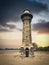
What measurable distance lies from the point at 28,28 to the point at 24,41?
2.12ft

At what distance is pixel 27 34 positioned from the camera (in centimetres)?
800

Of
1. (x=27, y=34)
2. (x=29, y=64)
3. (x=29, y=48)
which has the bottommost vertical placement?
(x=29, y=64)

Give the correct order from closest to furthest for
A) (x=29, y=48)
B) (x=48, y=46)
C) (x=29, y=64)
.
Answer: (x=29, y=64)
(x=48, y=46)
(x=29, y=48)

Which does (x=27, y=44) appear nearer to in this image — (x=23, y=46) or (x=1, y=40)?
(x=23, y=46)

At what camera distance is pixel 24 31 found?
317 inches

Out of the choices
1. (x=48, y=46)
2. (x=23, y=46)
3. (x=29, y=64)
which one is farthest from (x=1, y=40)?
(x=23, y=46)

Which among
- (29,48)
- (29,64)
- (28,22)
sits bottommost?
(29,64)

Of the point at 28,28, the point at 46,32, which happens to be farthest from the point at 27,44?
the point at 46,32

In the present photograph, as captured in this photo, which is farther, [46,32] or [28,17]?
[28,17]

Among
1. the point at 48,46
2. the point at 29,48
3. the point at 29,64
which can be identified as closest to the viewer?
the point at 29,64

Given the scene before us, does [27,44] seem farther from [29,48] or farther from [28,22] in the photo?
[28,22]

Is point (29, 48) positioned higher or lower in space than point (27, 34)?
lower

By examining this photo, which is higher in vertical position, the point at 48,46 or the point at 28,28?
the point at 28,28

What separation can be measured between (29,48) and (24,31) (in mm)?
860
